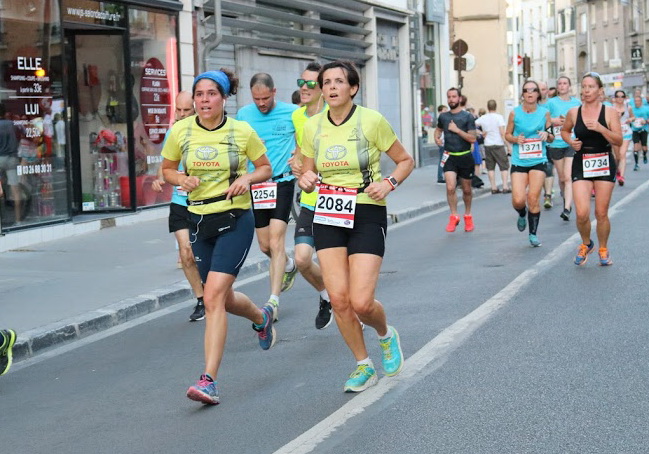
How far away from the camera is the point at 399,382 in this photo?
6453 millimetres

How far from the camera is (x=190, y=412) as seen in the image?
6.19m

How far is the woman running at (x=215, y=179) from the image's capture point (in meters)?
6.56

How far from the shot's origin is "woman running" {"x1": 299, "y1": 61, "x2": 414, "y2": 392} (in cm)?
625

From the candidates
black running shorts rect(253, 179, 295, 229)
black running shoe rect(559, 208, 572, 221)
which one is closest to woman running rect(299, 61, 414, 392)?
black running shorts rect(253, 179, 295, 229)

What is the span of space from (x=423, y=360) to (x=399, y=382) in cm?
57

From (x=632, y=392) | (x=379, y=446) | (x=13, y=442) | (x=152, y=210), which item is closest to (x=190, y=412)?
(x=13, y=442)

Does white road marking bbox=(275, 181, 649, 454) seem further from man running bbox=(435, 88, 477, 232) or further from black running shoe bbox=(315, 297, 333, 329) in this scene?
man running bbox=(435, 88, 477, 232)

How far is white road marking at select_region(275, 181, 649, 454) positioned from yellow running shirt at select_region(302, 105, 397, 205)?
100 cm

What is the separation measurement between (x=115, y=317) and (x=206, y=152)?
3.31m

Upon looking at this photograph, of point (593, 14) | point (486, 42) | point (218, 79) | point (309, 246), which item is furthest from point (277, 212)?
point (593, 14)

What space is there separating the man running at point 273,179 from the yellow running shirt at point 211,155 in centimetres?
228

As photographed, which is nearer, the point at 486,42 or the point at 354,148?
the point at 354,148

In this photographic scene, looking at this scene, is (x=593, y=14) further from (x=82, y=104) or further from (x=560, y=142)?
(x=82, y=104)

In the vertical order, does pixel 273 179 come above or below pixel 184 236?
above
